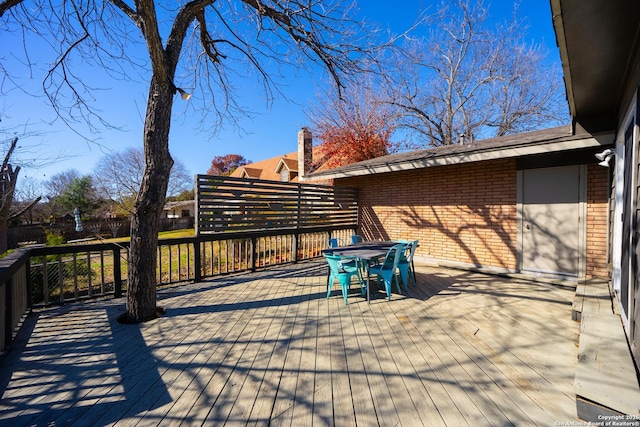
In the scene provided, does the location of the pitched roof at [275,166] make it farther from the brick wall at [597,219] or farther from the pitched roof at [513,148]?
the brick wall at [597,219]

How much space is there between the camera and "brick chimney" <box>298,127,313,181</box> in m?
13.6

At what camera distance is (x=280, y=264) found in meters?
7.12

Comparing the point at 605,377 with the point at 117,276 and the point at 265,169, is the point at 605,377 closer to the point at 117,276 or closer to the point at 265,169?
the point at 117,276

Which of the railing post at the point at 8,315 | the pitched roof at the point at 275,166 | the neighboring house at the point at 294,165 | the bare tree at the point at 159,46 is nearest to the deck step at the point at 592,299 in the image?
the bare tree at the point at 159,46

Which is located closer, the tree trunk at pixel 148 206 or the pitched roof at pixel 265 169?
the tree trunk at pixel 148 206

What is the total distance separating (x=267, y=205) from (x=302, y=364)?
441 cm

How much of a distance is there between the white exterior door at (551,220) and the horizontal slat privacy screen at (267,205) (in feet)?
14.0

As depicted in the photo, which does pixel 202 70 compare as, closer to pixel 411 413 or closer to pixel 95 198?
pixel 411 413

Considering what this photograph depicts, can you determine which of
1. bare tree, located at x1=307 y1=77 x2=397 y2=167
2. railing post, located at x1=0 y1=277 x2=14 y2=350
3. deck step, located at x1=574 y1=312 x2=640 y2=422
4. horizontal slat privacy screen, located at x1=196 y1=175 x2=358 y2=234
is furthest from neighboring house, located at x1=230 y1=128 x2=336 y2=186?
deck step, located at x1=574 y1=312 x2=640 y2=422

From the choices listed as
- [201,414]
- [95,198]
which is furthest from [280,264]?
[95,198]

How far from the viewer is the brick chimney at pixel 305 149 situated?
44.6 ft

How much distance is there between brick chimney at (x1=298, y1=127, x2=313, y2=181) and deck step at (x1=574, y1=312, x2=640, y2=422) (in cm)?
1209

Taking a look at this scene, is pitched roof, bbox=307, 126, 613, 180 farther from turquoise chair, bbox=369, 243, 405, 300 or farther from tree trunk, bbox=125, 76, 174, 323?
tree trunk, bbox=125, 76, 174, 323

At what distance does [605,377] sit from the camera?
6.19ft
